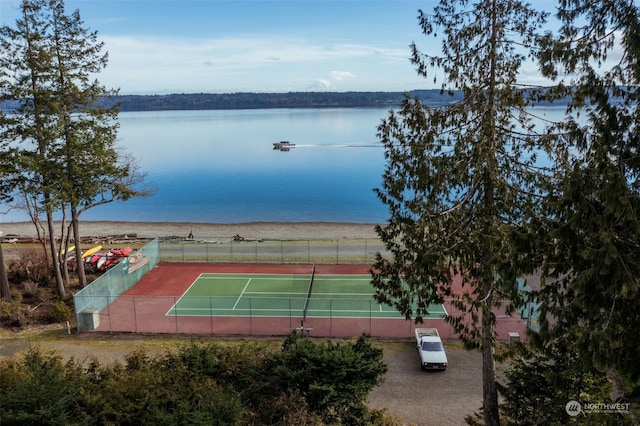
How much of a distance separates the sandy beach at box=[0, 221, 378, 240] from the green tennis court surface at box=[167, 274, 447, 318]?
18.3 metres

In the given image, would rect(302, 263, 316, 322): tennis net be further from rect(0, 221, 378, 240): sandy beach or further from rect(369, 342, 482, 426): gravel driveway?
rect(0, 221, 378, 240): sandy beach

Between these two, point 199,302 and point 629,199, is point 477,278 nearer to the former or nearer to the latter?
point 629,199

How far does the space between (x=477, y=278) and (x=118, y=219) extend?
65143mm

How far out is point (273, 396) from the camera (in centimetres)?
1243

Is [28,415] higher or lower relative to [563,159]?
lower

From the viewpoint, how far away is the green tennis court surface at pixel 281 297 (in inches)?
1023

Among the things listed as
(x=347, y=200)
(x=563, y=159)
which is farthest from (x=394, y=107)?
(x=347, y=200)

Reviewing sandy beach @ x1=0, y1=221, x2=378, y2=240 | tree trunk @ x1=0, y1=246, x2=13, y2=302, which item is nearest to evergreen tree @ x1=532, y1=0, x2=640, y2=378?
tree trunk @ x1=0, y1=246, x2=13, y2=302

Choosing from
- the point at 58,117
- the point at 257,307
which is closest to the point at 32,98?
the point at 58,117

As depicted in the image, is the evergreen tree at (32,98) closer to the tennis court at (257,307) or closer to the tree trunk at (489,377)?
the tennis court at (257,307)

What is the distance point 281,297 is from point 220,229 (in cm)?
3125

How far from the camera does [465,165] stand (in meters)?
→ 11.6

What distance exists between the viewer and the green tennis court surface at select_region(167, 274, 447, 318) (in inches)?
1023

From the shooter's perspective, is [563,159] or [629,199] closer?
[629,199]
